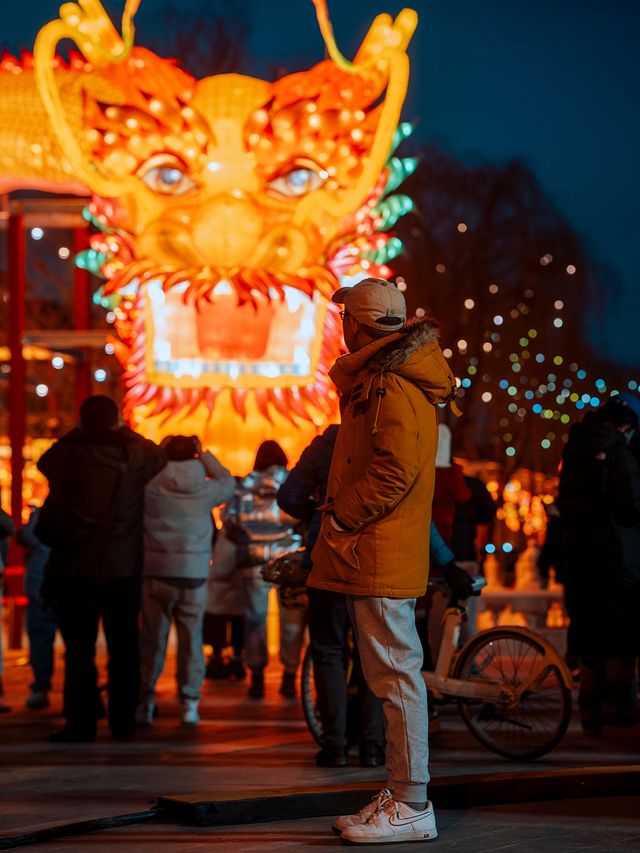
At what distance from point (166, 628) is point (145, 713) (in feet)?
1.66

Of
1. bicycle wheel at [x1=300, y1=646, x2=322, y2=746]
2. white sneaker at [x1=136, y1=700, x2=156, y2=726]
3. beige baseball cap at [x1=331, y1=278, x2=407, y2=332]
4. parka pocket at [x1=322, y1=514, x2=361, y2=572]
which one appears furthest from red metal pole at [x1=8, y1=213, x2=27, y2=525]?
parka pocket at [x1=322, y1=514, x2=361, y2=572]

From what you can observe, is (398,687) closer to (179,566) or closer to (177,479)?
(179,566)

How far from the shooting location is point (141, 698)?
9.19 meters

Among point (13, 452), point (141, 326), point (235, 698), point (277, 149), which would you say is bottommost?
point (235, 698)

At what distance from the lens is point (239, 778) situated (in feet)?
22.7

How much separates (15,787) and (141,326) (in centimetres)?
1019

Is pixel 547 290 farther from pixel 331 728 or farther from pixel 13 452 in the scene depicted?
pixel 331 728

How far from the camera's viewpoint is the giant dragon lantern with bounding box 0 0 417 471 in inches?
631

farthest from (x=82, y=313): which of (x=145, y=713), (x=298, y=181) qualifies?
(x=145, y=713)

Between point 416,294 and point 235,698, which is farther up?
point 416,294

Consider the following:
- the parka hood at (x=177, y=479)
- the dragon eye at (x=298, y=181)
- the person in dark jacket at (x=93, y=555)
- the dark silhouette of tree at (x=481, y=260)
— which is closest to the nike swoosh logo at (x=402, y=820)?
→ the person in dark jacket at (x=93, y=555)

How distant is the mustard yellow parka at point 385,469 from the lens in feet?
17.9

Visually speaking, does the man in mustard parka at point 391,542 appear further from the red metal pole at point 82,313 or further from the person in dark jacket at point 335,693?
the red metal pole at point 82,313

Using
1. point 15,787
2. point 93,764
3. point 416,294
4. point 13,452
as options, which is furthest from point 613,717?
point 416,294
